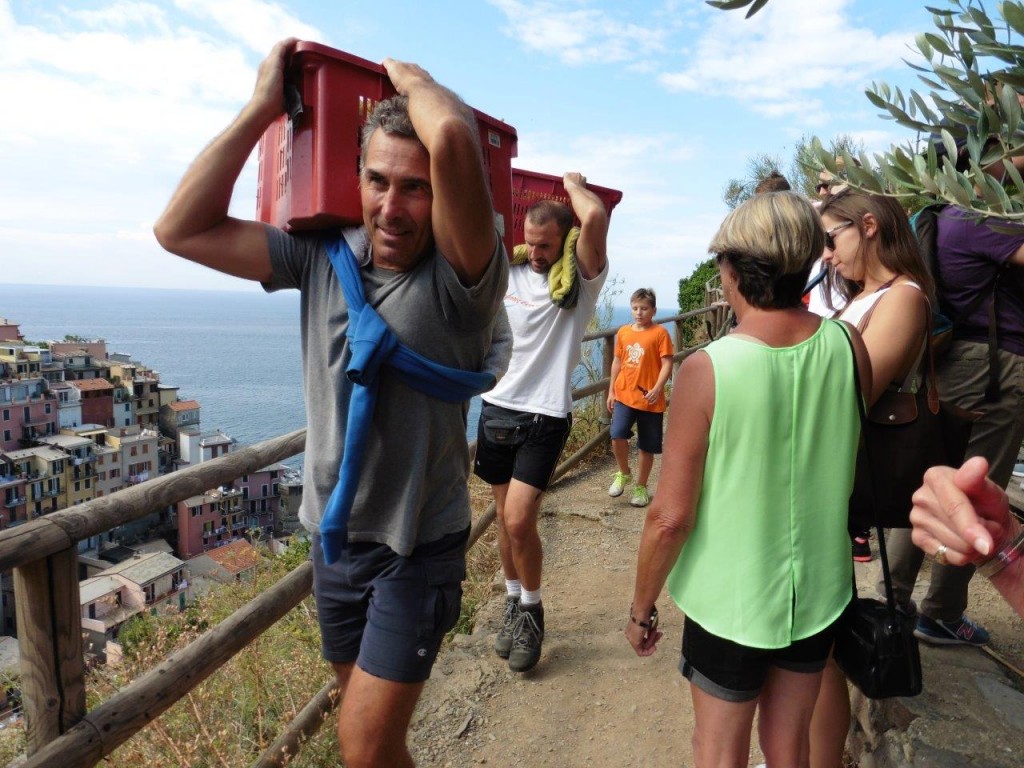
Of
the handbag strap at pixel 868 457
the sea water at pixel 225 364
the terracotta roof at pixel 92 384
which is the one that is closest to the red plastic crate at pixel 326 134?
the handbag strap at pixel 868 457

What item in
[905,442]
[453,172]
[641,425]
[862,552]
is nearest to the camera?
[453,172]

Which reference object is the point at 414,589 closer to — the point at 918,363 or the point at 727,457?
the point at 727,457

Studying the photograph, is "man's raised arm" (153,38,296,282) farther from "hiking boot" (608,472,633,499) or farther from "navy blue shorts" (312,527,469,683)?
"hiking boot" (608,472,633,499)

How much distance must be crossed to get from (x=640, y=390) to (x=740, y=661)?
12.6 feet

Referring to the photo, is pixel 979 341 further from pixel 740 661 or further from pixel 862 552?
pixel 740 661

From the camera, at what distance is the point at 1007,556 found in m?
0.96

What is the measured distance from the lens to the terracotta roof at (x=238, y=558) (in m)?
4.91

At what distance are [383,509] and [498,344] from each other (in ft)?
1.70

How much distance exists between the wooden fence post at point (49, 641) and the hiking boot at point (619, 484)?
430cm

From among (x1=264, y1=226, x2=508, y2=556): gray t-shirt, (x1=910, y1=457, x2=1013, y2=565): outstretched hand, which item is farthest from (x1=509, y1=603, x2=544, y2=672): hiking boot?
(x1=910, y1=457, x2=1013, y2=565): outstretched hand

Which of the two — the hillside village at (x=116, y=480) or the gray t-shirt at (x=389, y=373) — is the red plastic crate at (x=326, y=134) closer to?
the gray t-shirt at (x=389, y=373)

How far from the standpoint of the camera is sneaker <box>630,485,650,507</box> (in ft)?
17.7

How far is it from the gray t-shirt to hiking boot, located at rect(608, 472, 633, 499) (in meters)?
3.97

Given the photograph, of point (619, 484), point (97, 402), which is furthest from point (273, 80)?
point (97, 402)
